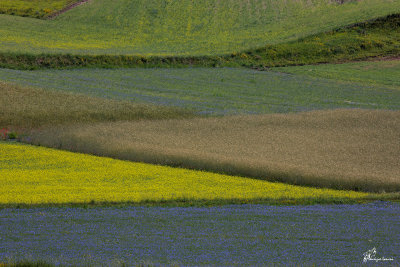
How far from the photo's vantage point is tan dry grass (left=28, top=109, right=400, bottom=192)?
23.0 m

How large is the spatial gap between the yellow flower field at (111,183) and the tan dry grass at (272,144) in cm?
88

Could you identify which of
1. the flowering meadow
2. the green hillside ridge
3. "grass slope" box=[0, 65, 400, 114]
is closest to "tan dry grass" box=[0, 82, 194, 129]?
"grass slope" box=[0, 65, 400, 114]

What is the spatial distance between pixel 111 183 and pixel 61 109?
14459 millimetres

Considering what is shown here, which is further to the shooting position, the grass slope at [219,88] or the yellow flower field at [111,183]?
the grass slope at [219,88]

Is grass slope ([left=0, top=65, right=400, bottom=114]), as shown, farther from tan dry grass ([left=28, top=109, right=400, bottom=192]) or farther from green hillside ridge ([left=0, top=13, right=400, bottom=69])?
tan dry grass ([left=28, top=109, right=400, bottom=192])

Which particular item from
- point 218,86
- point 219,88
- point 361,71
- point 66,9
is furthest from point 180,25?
point 219,88

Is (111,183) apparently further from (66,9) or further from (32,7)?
(32,7)

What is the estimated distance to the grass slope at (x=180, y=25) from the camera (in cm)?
5634

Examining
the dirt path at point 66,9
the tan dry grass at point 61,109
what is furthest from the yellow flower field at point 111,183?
the dirt path at point 66,9

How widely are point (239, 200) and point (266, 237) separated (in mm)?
4249

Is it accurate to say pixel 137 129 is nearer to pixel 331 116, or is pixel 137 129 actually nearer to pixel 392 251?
pixel 331 116

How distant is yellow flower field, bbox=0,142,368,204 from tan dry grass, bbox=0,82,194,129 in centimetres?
732

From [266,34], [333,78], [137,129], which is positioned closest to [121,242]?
[137,129]

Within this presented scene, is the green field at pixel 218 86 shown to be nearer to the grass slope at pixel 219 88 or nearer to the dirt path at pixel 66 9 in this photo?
the grass slope at pixel 219 88
